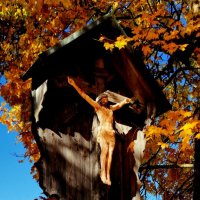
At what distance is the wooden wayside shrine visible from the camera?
371cm

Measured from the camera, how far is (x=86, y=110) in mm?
4086

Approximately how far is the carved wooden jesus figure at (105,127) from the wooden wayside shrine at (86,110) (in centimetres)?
8

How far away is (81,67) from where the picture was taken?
13.8 feet

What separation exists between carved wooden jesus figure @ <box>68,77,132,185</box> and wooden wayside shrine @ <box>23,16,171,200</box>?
0.25 feet

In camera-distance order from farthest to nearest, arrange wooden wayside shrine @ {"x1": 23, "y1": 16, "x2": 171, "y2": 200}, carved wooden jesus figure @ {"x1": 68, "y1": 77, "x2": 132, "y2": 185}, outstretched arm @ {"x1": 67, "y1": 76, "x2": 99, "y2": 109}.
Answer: outstretched arm @ {"x1": 67, "y1": 76, "x2": 99, "y2": 109} < wooden wayside shrine @ {"x1": 23, "y1": 16, "x2": 171, "y2": 200} < carved wooden jesus figure @ {"x1": 68, "y1": 77, "x2": 132, "y2": 185}

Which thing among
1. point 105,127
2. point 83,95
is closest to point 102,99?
point 83,95

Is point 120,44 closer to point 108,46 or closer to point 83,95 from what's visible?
point 108,46

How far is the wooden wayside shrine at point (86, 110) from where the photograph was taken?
371cm

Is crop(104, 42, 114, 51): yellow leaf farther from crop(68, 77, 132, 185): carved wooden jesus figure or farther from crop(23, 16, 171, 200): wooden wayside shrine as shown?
crop(68, 77, 132, 185): carved wooden jesus figure

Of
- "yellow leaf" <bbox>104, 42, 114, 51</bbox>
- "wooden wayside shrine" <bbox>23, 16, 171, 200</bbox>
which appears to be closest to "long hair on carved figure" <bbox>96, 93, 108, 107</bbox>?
"wooden wayside shrine" <bbox>23, 16, 171, 200</bbox>

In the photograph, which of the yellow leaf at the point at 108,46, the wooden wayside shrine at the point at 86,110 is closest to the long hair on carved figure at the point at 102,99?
the wooden wayside shrine at the point at 86,110

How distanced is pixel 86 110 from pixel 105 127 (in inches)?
14.3

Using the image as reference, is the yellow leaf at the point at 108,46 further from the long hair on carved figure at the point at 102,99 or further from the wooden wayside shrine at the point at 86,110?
the long hair on carved figure at the point at 102,99

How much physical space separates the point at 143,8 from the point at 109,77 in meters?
5.95
